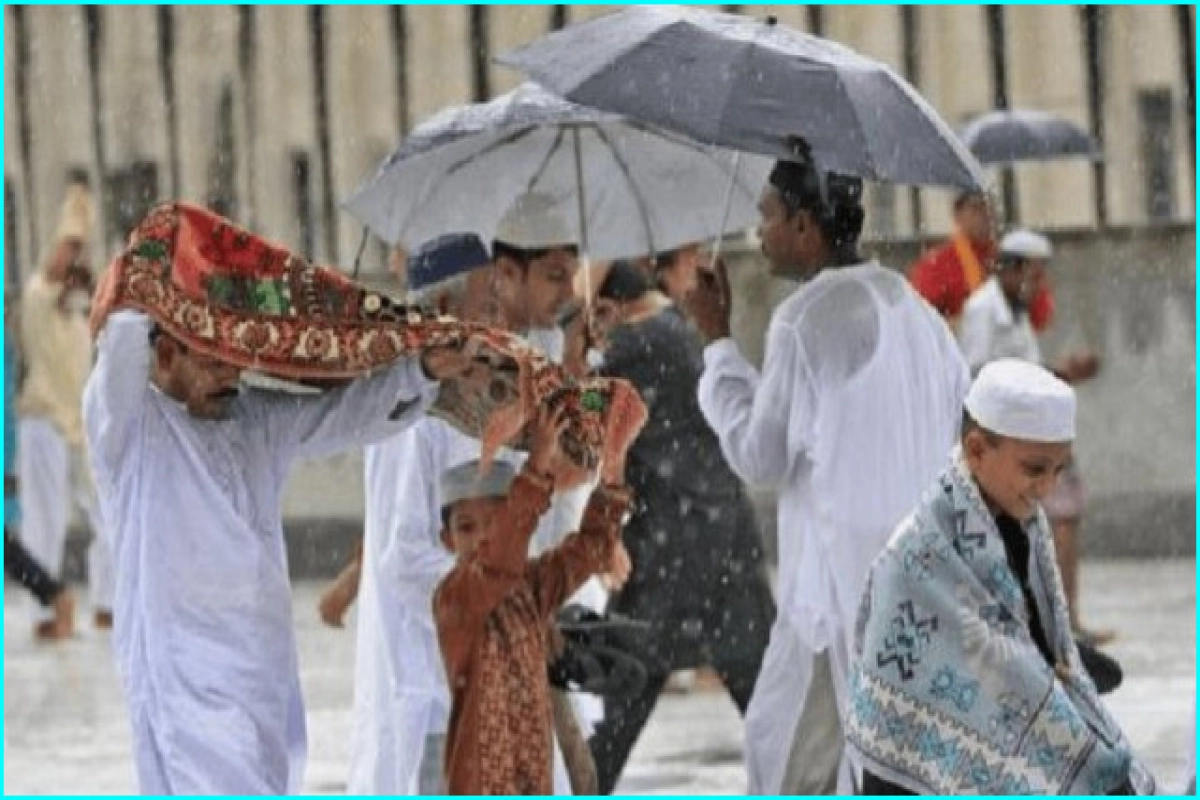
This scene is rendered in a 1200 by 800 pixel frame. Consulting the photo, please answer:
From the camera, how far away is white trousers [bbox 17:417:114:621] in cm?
1811

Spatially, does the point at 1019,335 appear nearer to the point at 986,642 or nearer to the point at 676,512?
the point at 676,512

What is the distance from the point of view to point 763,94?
352 inches

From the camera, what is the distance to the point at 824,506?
9078mm

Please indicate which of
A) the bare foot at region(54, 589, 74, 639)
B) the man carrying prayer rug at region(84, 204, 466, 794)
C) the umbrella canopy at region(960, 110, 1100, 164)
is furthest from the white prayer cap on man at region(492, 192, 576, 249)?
the bare foot at region(54, 589, 74, 639)

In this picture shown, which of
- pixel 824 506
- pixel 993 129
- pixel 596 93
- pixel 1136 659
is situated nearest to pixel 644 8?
pixel 596 93

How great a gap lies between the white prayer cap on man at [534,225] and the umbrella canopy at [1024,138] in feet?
24.3

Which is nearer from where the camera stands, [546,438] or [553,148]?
[546,438]

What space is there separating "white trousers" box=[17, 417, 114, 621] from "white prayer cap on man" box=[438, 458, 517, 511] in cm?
917

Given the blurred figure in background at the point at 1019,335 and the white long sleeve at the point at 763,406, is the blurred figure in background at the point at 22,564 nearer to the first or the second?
the blurred figure in background at the point at 1019,335

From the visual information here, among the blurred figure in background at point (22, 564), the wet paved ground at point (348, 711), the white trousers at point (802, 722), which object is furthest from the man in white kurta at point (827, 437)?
the blurred figure in background at point (22, 564)

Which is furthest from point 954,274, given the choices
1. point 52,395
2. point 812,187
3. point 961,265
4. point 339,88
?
point 812,187

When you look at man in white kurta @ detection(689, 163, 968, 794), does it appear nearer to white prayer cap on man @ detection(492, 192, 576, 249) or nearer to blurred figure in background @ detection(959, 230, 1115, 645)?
white prayer cap on man @ detection(492, 192, 576, 249)

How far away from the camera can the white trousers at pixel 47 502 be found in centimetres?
1811

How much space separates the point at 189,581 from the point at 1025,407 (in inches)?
76.3
